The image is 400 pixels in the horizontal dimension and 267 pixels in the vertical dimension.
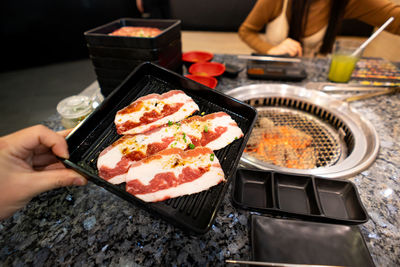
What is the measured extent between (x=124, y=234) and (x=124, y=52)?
1.44 meters

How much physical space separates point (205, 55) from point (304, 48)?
6.67 ft

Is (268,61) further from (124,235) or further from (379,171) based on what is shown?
(124,235)

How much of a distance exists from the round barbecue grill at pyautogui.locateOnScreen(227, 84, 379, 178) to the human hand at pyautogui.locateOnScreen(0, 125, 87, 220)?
1053 mm

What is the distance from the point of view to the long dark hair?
2988 mm

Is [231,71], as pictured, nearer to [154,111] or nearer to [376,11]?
[154,111]

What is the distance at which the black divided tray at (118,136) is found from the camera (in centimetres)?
89

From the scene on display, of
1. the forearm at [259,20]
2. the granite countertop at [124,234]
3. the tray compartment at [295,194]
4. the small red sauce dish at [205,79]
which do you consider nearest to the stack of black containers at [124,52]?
the small red sauce dish at [205,79]

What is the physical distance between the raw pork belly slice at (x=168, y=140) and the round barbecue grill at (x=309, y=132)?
0.29m

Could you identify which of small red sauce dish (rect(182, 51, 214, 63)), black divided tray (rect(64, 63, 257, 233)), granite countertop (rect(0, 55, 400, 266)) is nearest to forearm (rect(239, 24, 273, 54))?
small red sauce dish (rect(182, 51, 214, 63))

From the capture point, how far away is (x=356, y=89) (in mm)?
2105

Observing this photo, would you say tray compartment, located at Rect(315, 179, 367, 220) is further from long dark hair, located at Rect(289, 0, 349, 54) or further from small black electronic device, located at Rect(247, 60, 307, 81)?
long dark hair, located at Rect(289, 0, 349, 54)

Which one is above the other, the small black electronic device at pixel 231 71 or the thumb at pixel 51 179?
the thumb at pixel 51 179

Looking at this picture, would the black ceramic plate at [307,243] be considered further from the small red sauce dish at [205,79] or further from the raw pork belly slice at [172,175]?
the small red sauce dish at [205,79]

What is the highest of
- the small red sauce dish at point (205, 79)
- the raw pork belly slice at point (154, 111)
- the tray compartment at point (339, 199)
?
the raw pork belly slice at point (154, 111)
